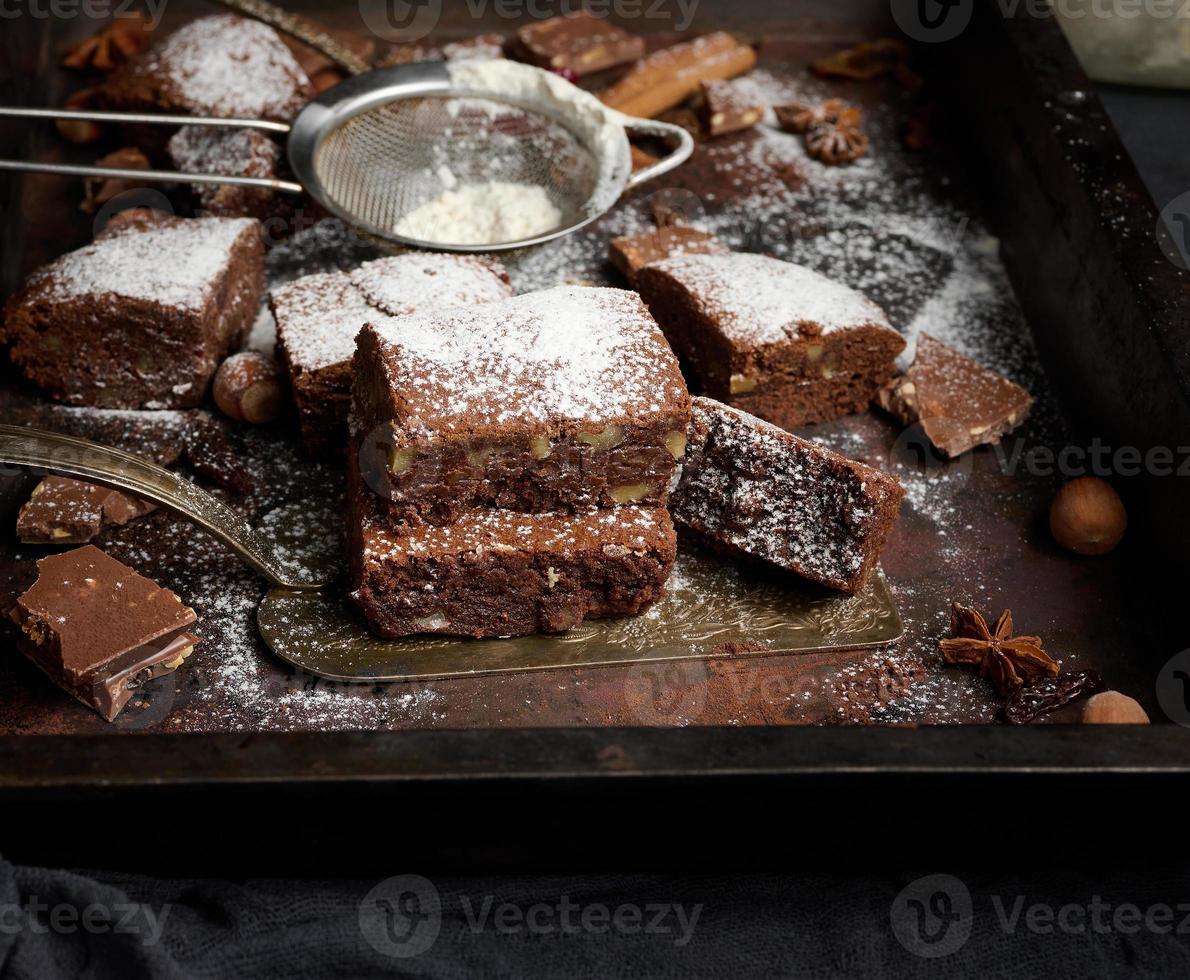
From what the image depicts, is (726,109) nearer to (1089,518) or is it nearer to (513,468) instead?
(1089,518)

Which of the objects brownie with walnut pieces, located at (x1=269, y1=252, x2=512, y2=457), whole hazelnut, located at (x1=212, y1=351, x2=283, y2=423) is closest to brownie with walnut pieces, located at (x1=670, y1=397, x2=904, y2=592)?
brownie with walnut pieces, located at (x1=269, y1=252, x2=512, y2=457)

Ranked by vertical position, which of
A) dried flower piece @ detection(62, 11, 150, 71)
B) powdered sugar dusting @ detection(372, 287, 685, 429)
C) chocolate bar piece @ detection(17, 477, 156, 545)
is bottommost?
chocolate bar piece @ detection(17, 477, 156, 545)

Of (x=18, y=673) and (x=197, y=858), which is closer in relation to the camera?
(x=197, y=858)

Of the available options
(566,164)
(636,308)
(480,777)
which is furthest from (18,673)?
(566,164)

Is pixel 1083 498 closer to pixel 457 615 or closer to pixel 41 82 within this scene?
pixel 457 615

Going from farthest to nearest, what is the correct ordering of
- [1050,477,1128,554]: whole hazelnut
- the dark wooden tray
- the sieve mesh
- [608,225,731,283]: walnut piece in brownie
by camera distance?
the sieve mesh < [608,225,731,283]: walnut piece in brownie < [1050,477,1128,554]: whole hazelnut < the dark wooden tray

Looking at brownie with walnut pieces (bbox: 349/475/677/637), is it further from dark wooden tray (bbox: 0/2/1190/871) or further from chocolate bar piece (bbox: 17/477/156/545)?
chocolate bar piece (bbox: 17/477/156/545)
